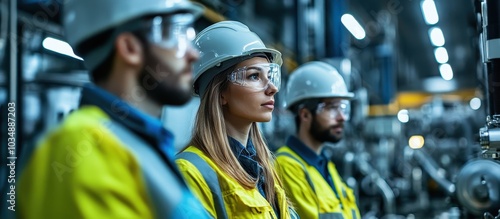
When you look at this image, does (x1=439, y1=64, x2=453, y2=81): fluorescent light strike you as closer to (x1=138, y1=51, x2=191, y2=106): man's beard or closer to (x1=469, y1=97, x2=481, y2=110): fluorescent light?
(x1=469, y1=97, x2=481, y2=110): fluorescent light

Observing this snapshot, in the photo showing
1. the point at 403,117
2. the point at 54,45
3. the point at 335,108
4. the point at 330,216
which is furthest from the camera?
the point at 403,117

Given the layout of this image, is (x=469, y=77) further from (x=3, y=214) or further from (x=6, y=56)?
(x=3, y=214)

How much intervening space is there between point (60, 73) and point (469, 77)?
19123mm

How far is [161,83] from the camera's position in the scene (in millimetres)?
1266

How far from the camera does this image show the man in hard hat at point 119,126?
1.12 meters

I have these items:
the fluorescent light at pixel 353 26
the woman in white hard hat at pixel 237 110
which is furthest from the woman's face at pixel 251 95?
the fluorescent light at pixel 353 26

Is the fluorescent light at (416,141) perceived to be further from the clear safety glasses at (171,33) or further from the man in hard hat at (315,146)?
the clear safety glasses at (171,33)

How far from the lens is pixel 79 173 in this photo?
111cm

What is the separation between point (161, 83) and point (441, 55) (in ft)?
60.1

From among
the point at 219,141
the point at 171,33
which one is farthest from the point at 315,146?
the point at 171,33

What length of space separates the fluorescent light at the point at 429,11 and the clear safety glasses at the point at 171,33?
10.5 m

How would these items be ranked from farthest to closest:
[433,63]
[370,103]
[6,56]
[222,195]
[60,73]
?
1. [433,63]
2. [370,103]
3. [60,73]
4. [6,56]
5. [222,195]

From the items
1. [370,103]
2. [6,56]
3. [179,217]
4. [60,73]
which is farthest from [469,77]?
[179,217]

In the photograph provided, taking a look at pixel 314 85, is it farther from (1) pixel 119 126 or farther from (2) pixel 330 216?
(1) pixel 119 126
